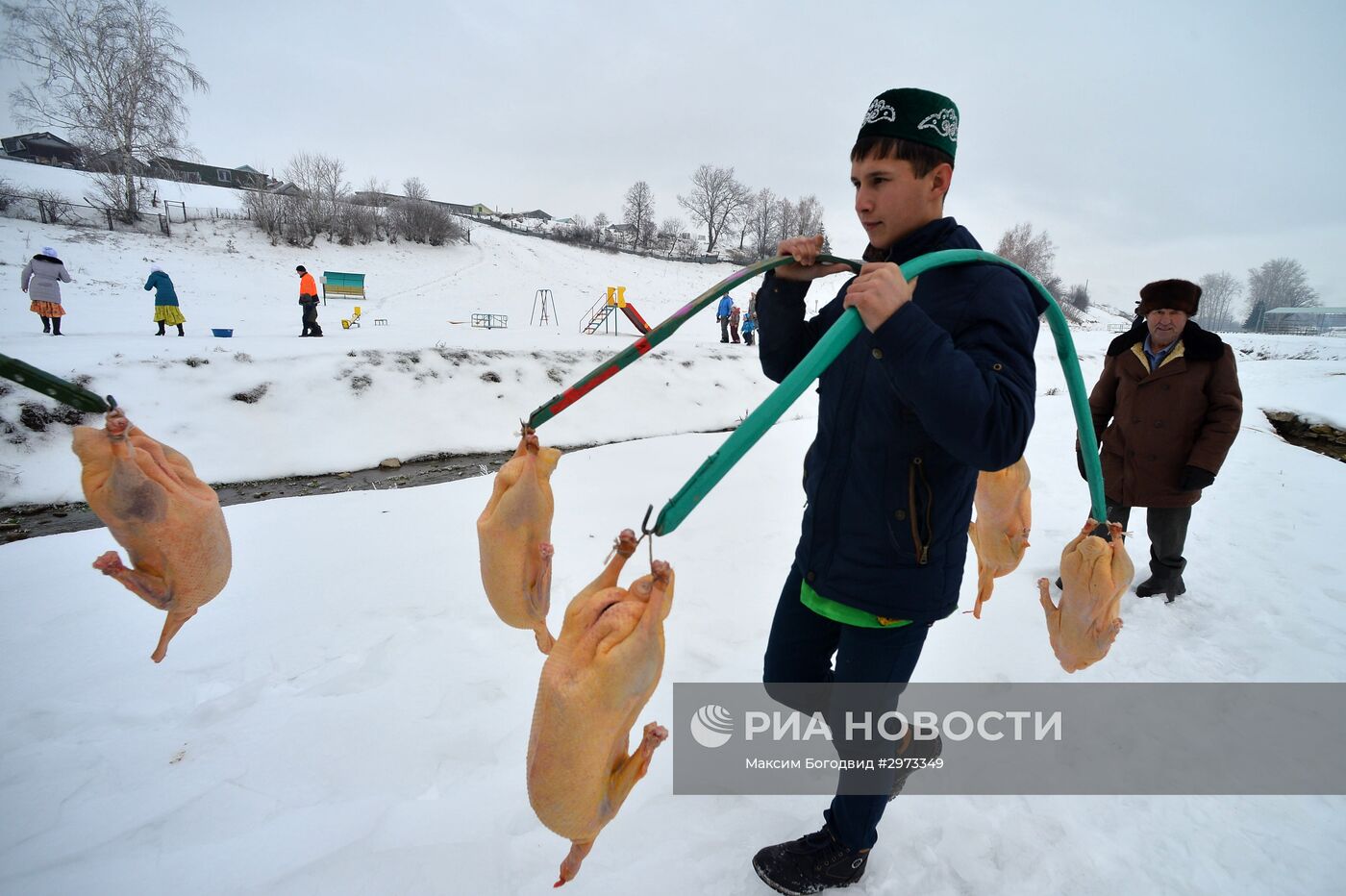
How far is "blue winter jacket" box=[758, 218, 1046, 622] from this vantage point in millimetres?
1178

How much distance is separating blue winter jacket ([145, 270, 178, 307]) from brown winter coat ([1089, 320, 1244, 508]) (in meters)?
13.4

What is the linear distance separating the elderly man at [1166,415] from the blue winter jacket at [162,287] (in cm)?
1335

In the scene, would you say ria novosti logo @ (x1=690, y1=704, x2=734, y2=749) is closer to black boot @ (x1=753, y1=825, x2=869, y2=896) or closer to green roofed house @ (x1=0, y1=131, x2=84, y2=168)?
black boot @ (x1=753, y1=825, x2=869, y2=896)

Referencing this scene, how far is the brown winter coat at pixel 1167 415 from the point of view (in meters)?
3.40

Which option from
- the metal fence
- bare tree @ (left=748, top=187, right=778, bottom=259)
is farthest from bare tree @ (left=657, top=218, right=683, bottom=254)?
the metal fence

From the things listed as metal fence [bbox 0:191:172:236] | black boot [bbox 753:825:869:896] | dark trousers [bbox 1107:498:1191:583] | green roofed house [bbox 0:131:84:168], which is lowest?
black boot [bbox 753:825:869:896]

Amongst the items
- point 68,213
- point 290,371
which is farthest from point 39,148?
point 290,371

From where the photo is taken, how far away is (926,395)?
1.16 metres

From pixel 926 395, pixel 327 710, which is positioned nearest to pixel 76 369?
pixel 327 710

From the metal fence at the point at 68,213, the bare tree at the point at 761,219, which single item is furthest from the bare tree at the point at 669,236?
the metal fence at the point at 68,213

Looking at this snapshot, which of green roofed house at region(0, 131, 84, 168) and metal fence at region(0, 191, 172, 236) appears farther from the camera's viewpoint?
green roofed house at region(0, 131, 84, 168)

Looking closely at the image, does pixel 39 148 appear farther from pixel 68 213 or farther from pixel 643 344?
pixel 643 344

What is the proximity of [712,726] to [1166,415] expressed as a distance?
3336mm

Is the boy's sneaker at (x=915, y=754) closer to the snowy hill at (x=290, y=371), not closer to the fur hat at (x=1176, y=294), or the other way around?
the fur hat at (x=1176, y=294)
